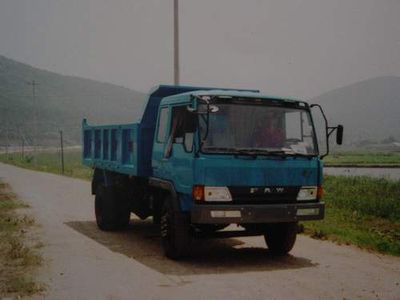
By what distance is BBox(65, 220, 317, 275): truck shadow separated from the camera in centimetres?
873

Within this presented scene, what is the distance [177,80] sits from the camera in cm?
2055

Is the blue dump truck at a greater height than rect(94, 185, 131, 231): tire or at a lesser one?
greater

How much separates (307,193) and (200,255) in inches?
84.6

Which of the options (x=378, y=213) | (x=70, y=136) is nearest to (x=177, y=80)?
(x=378, y=213)

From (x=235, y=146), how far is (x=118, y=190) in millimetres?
4368

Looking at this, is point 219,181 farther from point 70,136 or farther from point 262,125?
point 70,136

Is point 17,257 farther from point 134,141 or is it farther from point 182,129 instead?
point 182,129

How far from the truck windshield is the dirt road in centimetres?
181

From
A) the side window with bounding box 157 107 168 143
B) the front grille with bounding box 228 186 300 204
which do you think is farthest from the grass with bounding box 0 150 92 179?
the front grille with bounding box 228 186 300 204

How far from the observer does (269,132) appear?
894cm

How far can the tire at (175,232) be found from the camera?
8.84m

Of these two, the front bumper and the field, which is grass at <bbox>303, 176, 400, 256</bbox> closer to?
the field

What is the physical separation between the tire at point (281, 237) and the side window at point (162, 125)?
236 cm

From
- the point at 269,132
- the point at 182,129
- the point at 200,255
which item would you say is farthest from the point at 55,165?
the point at 269,132
